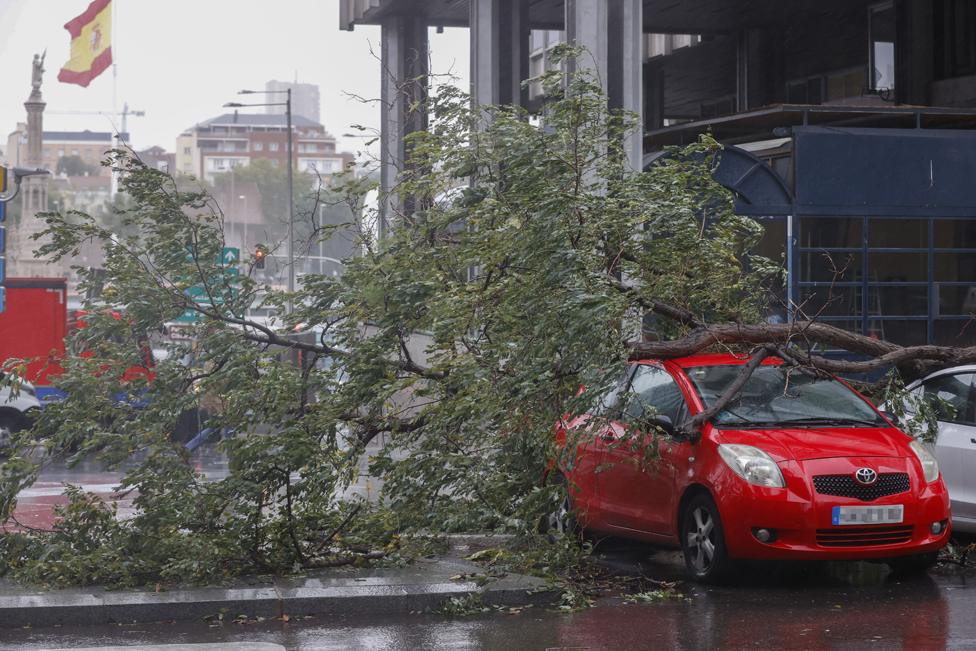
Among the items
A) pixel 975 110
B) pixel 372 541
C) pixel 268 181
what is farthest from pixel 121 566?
pixel 268 181

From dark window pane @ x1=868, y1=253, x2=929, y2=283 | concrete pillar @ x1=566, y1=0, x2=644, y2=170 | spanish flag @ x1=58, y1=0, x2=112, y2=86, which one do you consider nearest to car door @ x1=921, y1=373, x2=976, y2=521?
dark window pane @ x1=868, y1=253, x2=929, y2=283

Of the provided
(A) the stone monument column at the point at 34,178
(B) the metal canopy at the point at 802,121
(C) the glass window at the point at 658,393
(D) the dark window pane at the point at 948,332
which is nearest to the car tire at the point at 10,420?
(B) the metal canopy at the point at 802,121

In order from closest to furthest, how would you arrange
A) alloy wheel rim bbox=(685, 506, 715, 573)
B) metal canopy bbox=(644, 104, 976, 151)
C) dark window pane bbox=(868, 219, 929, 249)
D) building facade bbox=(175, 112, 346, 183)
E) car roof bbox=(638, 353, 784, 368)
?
alloy wheel rim bbox=(685, 506, 715, 573) → car roof bbox=(638, 353, 784, 368) → metal canopy bbox=(644, 104, 976, 151) → dark window pane bbox=(868, 219, 929, 249) → building facade bbox=(175, 112, 346, 183)

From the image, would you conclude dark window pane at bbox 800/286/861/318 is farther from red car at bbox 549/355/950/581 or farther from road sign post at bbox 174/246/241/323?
road sign post at bbox 174/246/241/323

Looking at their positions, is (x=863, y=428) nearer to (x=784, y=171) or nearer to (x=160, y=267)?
(x=160, y=267)

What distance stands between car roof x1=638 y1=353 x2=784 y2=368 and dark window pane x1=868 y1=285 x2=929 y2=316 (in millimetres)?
9640

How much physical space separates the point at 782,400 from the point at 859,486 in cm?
101

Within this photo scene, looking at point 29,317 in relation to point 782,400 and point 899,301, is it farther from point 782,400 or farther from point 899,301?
point 782,400

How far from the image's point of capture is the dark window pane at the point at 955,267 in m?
19.4

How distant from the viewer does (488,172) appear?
10195 mm

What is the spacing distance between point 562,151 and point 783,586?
333cm

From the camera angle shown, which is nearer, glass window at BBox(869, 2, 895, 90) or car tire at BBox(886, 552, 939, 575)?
car tire at BBox(886, 552, 939, 575)

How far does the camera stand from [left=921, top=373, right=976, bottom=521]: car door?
1005cm

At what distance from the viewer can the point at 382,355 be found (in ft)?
31.4
